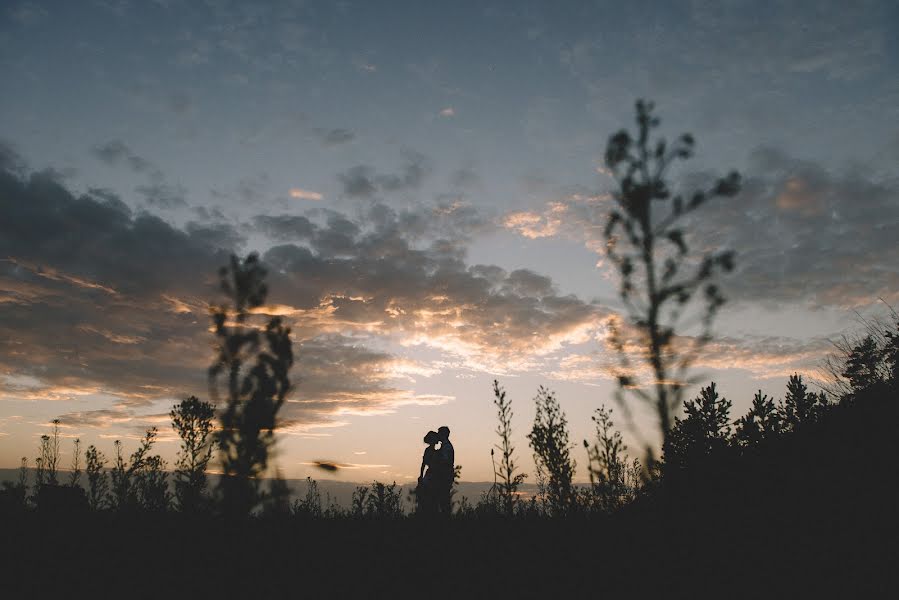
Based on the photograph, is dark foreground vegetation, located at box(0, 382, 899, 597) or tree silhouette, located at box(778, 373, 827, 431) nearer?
dark foreground vegetation, located at box(0, 382, 899, 597)

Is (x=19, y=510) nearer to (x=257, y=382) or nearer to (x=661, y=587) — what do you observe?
(x=257, y=382)

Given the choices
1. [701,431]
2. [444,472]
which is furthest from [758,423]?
[444,472]

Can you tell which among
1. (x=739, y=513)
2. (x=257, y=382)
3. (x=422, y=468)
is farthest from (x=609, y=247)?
(x=422, y=468)

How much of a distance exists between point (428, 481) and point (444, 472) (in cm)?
42

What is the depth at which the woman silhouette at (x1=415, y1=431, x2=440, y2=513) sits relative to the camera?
10906 millimetres

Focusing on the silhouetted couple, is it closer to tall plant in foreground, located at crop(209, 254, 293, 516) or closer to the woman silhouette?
the woman silhouette

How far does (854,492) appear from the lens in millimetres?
6320

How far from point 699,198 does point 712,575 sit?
16.9ft

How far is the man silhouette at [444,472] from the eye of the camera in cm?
1097

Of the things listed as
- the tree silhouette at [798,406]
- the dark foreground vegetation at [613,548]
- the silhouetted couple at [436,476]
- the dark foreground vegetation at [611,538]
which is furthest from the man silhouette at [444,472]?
the tree silhouette at [798,406]

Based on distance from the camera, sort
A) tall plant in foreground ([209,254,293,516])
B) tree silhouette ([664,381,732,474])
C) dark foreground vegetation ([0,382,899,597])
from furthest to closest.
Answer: tree silhouette ([664,381,732,474])
dark foreground vegetation ([0,382,899,597])
tall plant in foreground ([209,254,293,516])

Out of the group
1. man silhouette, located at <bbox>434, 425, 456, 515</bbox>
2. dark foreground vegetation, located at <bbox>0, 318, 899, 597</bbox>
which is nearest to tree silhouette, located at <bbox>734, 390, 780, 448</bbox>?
dark foreground vegetation, located at <bbox>0, 318, 899, 597</bbox>

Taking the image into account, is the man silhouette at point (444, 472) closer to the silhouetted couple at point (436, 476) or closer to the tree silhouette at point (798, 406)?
the silhouetted couple at point (436, 476)

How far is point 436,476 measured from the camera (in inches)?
441
